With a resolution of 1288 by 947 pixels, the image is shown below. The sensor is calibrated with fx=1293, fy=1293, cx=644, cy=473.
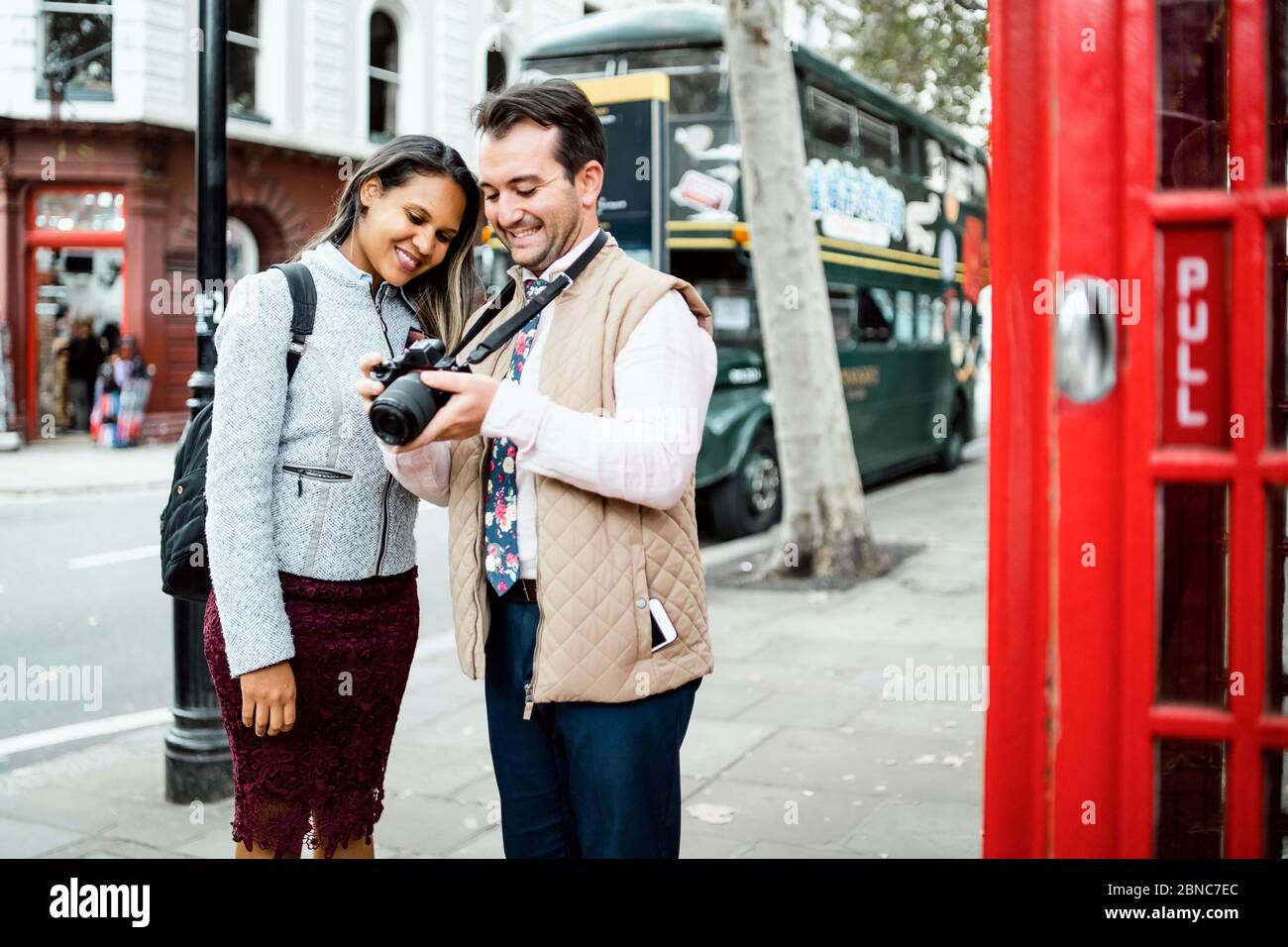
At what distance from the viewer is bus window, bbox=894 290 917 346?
45.6 ft

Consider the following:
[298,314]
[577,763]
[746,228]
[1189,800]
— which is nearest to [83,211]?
[746,228]

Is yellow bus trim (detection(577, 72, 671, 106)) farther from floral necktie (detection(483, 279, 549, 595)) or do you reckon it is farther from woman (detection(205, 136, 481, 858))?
floral necktie (detection(483, 279, 549, 595))

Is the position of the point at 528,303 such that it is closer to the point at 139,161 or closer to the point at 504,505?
the point at 504,505

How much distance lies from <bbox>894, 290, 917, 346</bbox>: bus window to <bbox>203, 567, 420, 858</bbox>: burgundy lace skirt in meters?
11.9

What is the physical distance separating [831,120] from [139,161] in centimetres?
1077

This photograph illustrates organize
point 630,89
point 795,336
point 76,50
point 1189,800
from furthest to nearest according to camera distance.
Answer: point 76,50 → point 630,89 → point 795,336 → point 1189,800

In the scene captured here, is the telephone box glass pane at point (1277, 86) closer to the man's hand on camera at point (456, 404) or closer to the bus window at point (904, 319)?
the man's hand on camera at point (456, 404)

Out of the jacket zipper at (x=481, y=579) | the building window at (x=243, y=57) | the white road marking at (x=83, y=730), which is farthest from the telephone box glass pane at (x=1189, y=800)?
the building window at (x=243, y=57)

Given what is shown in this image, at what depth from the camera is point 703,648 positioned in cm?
233

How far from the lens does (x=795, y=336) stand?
28.6 feet

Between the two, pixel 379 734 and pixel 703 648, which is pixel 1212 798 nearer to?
pixel 703 648

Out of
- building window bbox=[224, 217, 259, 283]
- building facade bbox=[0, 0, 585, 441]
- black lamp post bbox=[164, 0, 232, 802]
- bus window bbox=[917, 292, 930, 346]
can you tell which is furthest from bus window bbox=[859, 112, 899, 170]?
building window bbox=[224, 217, 259, 283]
